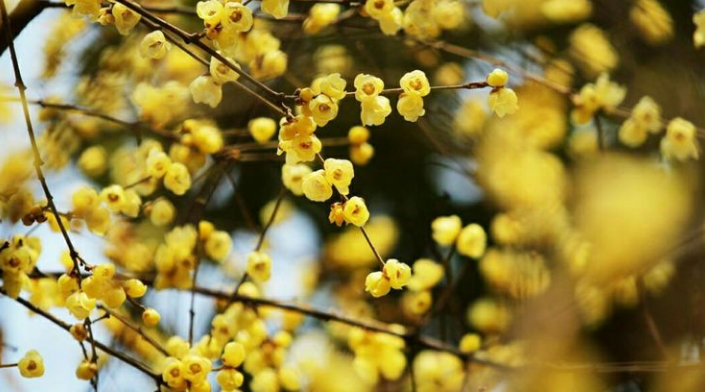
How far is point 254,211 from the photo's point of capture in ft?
8.98

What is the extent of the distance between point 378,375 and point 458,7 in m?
0.74

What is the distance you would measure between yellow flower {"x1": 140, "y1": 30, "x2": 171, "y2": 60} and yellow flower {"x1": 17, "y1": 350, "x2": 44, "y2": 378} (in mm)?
383

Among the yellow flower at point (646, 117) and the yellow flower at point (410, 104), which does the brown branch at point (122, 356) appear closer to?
the yellow flower at point (410, 104)

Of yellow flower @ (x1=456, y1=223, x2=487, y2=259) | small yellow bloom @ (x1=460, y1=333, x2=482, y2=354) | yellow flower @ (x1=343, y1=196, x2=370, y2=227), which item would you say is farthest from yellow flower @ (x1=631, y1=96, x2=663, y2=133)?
yellow flower @ (x1=343, y1=196, x2=370, y2=227)

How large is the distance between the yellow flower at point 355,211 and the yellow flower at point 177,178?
16.4 inches

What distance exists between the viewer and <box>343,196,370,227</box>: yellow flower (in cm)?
92

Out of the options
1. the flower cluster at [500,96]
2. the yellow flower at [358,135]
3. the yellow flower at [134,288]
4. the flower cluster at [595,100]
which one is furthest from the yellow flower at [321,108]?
the flower cluster at [595,100]

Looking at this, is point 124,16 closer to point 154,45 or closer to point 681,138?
point 154,45

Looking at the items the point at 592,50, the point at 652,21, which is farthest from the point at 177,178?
the point at 592,50

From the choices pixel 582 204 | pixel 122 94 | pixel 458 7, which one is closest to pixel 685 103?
pixel 582 204

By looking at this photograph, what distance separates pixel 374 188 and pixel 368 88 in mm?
1728

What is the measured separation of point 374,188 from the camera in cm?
267

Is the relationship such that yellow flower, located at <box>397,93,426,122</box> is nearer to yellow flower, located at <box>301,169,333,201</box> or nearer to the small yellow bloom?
yellow flower, located at <box>301,169,333,201</box>

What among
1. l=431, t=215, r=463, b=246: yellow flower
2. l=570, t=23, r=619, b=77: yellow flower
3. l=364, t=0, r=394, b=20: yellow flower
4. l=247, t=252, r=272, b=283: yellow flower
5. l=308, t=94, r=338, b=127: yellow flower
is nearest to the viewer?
l=308, t=94, r=338, b=127: yellow flower
